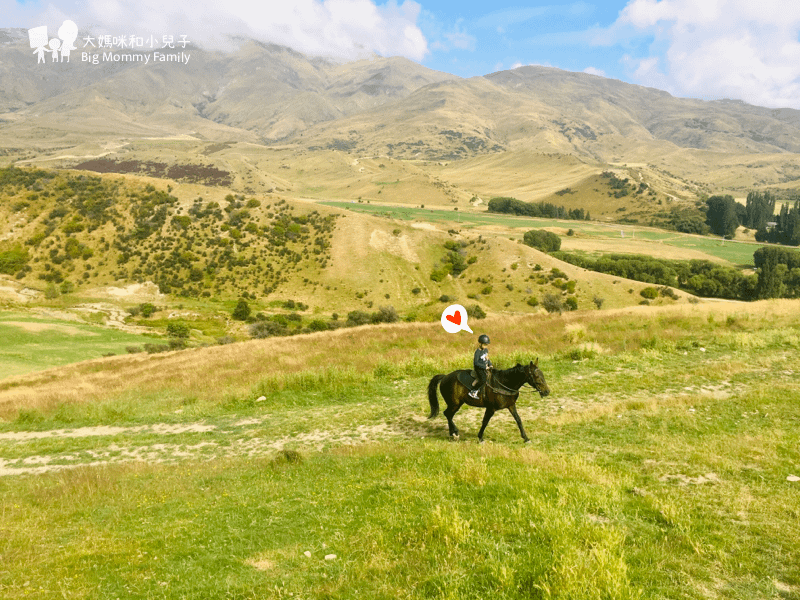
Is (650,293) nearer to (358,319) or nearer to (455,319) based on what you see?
(358,319)

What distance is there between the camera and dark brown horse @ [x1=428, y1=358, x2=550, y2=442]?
12.7 meters

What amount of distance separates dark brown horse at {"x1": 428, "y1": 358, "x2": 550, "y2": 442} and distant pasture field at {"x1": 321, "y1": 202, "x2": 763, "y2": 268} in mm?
112094

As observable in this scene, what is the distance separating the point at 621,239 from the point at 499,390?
153676 mm

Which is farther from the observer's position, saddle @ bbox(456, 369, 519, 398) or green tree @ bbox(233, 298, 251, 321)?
green tree @ bbox(233, 298, 251, 321)

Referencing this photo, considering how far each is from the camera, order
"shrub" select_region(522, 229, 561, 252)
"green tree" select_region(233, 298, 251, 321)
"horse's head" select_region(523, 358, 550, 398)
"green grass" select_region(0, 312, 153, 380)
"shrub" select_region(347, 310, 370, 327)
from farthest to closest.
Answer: "shrub" select_region(522, 229, 561, 252), "green tree" select_region(233, 298, 251, 321), "shrub" select_region(347, 310, 370, 327), "green grass" select_region(0, 312, 153, 380), "horse's head" select_region(523, 358, 550, 398)

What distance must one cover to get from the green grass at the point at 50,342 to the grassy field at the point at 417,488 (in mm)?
22892

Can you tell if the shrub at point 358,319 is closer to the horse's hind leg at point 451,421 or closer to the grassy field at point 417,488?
the grassy field at point 417,488

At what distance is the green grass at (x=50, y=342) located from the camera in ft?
133

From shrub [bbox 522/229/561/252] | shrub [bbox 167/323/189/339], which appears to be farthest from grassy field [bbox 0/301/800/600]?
shrub [bbox 522/229/561/252]

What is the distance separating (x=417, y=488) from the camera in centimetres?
961

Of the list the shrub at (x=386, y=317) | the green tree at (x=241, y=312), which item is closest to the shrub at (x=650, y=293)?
the shrub at (x=386, y=317)

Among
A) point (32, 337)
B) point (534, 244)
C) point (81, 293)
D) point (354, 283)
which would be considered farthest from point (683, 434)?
point (534, 244)

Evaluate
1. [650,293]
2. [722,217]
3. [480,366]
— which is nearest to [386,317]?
[650,293]

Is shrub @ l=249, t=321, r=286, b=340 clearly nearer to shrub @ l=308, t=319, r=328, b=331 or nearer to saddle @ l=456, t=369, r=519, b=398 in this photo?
shrub @ l=308, t=319, r=328, b=331
